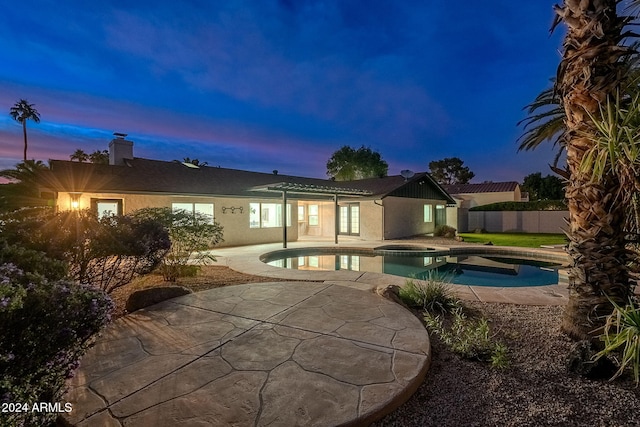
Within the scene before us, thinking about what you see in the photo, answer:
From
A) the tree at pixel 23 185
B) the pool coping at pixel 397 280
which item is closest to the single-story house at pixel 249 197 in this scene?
the tree at pixel 23 185

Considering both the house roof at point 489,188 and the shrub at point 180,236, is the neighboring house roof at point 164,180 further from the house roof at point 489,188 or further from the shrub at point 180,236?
the house roof at point 489,188

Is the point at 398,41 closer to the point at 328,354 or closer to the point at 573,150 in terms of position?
the point at 573,150

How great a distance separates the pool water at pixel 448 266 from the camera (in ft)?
31.5

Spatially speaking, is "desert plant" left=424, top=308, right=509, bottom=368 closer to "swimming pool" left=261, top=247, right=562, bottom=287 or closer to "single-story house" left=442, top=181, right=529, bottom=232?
"swimming pool" left=261, top=247, right=562, bottom=287

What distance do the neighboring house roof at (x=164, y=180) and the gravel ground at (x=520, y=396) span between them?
11785 millimetres

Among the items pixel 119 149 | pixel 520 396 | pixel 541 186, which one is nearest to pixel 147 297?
pixel 520 396

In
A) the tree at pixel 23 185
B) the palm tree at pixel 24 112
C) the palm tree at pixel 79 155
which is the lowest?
the tree at pixel 23 185

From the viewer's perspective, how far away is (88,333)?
2.15 metres

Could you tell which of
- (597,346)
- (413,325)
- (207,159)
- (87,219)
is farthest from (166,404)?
(207,159)

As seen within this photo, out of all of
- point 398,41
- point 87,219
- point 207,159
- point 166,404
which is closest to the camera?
point 166,404

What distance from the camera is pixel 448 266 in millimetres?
12336

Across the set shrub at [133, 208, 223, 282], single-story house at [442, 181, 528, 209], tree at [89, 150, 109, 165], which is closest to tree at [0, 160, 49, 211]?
shrub at [133, 208, 223, 282]

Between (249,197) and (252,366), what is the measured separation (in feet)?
43.0

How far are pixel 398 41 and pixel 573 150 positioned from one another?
59.2ft
